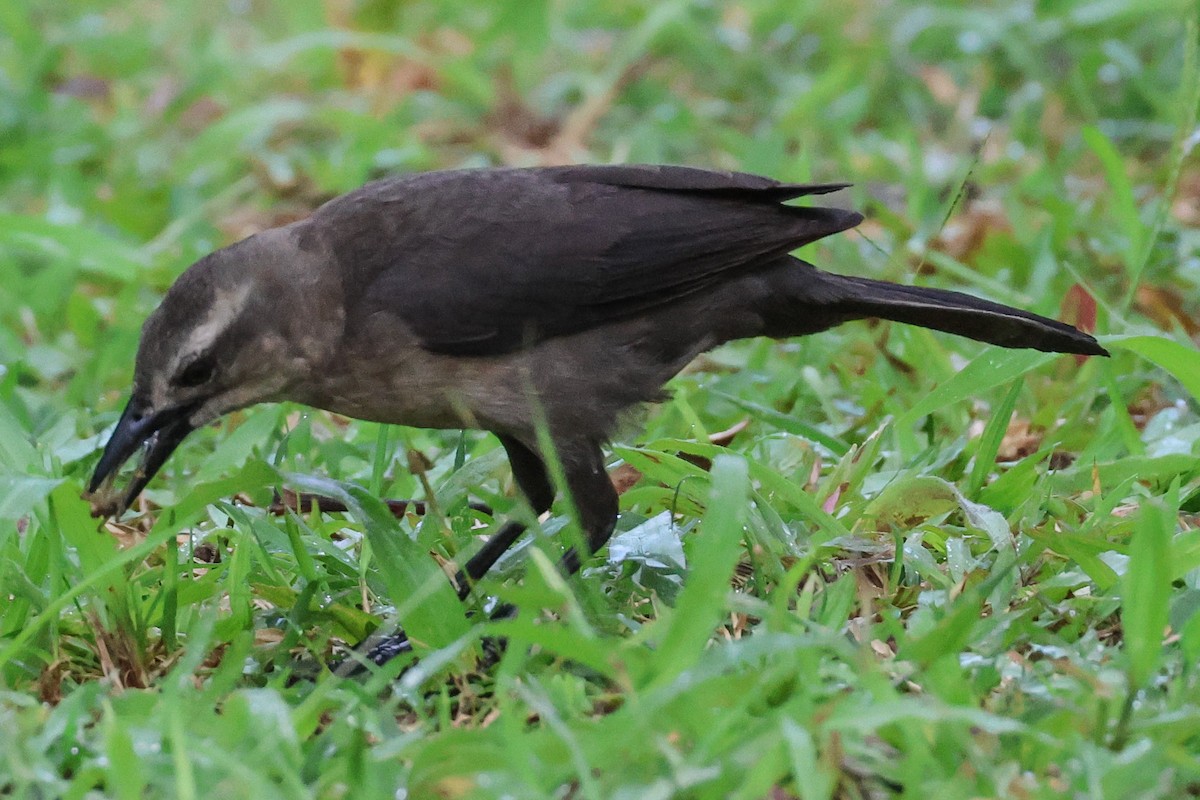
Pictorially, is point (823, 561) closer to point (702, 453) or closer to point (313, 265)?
point (702, 453)

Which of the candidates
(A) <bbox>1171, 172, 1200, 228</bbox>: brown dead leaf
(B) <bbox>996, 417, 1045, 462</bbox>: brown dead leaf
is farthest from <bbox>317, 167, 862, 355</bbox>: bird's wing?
(A) <bbox>1171, 172, 1200, 228</bbox>: brown dead leaf

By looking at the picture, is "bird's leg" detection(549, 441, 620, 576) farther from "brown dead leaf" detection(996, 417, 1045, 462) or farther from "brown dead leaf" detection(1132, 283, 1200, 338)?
"brown dead leaf" detection(1132, 283, 1200, 338)

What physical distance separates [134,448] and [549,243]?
3.75 feet

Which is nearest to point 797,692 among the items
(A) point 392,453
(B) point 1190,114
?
(A) point 392,453

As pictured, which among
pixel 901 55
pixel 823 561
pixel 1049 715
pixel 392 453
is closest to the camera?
pixel 1049 715

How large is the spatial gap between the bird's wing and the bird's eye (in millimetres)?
405

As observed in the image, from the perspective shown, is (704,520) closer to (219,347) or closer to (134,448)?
(219,347)

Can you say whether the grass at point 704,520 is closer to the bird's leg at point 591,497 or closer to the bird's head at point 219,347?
the bird's leg at point 591,497

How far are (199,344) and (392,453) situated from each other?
3.23 ft

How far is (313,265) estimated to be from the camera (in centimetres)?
407

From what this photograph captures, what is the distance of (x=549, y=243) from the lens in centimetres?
400

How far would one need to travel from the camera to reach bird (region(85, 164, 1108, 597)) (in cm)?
385

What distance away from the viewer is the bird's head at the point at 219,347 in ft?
12.3

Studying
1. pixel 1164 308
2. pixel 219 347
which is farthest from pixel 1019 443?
pixel 219 347
